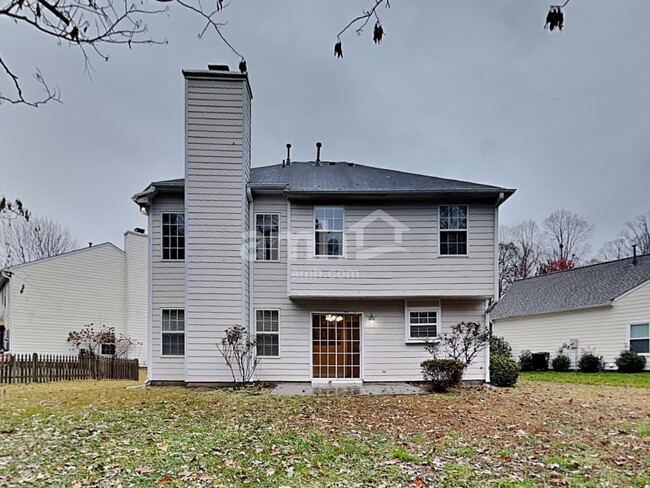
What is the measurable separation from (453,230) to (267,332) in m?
5.83

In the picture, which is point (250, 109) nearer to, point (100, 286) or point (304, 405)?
point (304, 405)

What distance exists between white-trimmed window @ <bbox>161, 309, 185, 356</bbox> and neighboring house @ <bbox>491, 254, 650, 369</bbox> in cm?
1732

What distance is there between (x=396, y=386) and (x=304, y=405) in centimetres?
364

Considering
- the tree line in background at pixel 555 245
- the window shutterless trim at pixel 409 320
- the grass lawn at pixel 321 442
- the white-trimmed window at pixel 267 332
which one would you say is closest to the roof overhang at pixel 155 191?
the white-trimmed window at pixel 267 332

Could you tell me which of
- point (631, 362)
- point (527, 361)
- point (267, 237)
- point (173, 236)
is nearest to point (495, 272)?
point (267, 237)

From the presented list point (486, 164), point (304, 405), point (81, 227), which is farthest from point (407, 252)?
point (81, 227)

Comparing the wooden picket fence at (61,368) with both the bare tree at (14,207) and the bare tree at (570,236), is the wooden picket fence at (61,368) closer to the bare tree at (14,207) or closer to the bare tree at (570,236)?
the bare tree at (14,207)

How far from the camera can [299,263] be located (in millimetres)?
11641

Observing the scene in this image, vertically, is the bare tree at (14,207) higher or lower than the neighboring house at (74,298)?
higher

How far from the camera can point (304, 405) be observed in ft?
27.6

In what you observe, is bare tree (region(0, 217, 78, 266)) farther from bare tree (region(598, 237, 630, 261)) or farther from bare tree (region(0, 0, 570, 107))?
bare tree (region(598, 237, 630, 261))

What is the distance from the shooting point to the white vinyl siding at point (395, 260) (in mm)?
11555

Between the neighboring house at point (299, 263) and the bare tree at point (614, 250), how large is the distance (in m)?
36.8

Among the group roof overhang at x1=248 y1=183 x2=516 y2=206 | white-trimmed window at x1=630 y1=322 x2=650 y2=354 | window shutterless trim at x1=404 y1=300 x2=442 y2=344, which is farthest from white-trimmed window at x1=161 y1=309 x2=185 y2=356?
white-trimmed window at x1=630 y1=322 x2=650 y2=354
